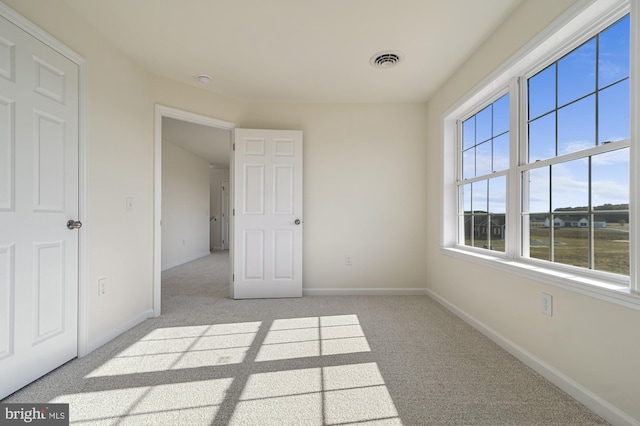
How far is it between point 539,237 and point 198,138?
5128 mm

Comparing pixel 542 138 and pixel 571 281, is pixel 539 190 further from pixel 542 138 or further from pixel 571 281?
pixel 571 281

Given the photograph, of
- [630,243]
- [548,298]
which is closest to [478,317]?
[548,298]

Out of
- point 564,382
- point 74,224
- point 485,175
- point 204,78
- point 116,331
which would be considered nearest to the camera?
point 564,382

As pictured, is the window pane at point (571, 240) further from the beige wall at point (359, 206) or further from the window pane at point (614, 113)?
the window pane at point (614, 113)

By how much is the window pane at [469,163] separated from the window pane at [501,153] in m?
0.35

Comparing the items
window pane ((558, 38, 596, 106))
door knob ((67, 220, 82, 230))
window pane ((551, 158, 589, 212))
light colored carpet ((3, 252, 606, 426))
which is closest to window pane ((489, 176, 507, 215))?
window pane ((551, 158, 589, 212))

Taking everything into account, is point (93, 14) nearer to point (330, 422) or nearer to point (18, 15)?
point (18, 15)

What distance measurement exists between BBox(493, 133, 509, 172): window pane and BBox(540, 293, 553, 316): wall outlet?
1035 millimetres

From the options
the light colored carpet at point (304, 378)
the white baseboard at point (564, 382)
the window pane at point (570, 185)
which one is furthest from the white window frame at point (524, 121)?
the light colored carpet at point (304, 378)

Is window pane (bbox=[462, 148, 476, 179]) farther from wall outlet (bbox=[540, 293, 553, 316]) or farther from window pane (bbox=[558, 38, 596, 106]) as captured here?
wall outlet (bbox=[540, 293, 553, 316])

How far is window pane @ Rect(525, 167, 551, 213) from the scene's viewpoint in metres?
1.87

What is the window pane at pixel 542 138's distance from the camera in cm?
182

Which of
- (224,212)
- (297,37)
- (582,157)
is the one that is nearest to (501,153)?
(582,157)

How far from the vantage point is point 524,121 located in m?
2.04
